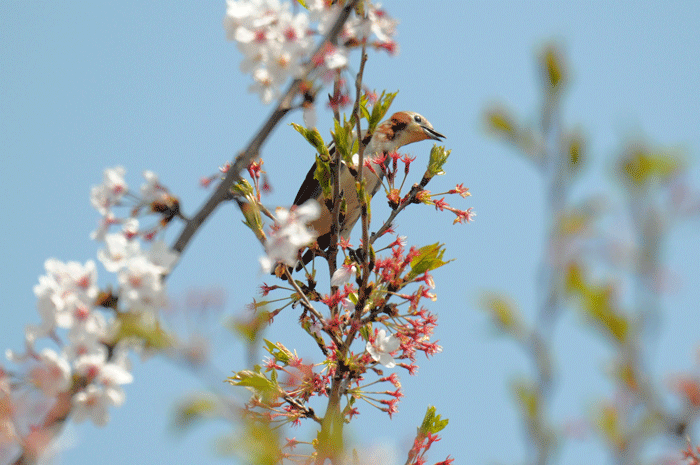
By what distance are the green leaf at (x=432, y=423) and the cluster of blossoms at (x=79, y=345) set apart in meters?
1.98

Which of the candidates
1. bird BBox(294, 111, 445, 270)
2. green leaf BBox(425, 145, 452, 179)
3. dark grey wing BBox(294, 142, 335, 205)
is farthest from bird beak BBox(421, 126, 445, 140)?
green leaf BBox(425, 145, 452, 179)

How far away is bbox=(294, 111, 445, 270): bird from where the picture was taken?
15.0 feet

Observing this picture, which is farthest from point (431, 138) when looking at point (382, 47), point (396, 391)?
point (382, 47)

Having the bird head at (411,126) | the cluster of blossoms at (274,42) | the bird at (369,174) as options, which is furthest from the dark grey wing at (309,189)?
the cluster of blossoms at (274,42)

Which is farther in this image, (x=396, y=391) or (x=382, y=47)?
(x=396, y=391)

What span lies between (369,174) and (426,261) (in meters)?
1.86

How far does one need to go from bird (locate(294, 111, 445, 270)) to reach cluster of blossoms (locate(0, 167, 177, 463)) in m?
2.66

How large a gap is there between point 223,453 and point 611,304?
2.61ft

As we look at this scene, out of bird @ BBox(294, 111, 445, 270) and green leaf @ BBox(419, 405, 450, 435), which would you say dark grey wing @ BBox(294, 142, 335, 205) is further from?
green leaf @ BBox(419, 405, 450, 435)

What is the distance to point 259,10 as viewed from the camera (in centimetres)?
166

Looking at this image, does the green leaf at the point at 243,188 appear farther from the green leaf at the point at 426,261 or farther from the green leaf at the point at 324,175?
the green leaf at the point at 426,261

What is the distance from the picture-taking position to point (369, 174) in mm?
4828

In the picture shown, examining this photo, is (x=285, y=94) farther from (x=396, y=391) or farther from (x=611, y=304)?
(x=396, y=391)

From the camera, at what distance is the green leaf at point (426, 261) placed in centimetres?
307
